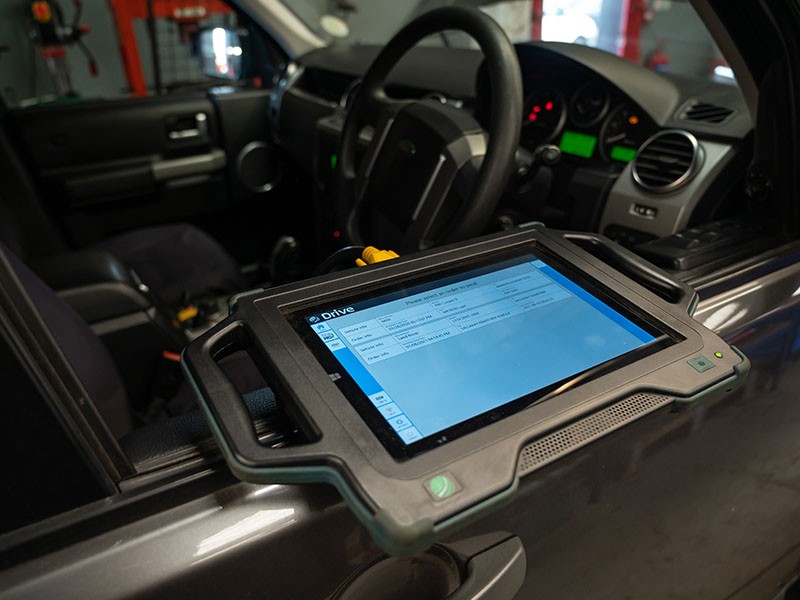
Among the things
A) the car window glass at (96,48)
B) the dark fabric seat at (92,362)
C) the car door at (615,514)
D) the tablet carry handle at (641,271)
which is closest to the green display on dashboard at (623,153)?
the car door at (615,514)

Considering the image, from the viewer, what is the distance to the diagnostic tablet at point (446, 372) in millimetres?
419

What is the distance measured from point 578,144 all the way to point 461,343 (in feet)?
2.91

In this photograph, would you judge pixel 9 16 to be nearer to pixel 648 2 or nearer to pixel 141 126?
pixel 141 126

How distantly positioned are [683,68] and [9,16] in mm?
5401

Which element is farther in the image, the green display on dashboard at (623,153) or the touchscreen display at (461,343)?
the green display on dashboard at (623,153)

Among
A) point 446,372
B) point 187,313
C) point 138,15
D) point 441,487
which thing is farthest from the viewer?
point 138,15

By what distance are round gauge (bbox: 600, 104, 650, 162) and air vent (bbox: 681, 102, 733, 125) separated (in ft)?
0.26

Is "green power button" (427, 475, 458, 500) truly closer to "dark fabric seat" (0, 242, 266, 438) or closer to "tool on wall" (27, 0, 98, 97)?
"dark fabric seat" (0, 242, 266, 438)

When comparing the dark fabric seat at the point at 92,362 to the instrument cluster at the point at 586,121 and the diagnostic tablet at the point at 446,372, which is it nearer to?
the diagnostic tablet at the point at 446,372

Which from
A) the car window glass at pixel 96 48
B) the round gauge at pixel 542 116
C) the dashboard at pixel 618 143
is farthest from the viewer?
the car window glass at pixel 96 48

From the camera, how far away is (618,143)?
1.23 m

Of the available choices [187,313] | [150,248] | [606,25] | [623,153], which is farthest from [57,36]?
[606,25]

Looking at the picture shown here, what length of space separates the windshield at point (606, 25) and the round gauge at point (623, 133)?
10.4 feet

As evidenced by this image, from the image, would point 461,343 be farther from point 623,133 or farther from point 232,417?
point 623,133
